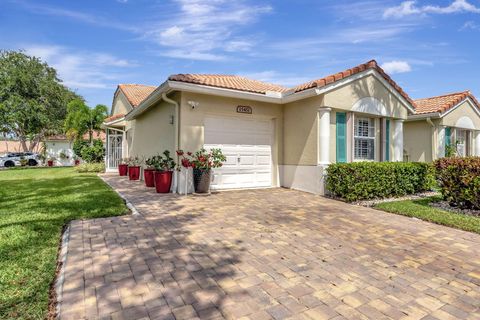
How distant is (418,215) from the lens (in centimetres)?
646

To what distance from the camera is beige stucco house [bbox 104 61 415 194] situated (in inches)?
364

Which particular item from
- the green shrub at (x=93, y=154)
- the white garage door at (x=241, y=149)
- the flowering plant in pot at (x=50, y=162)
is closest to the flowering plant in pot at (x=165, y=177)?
the white garage door at (x=241, y=149)

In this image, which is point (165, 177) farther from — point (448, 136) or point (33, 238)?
point (448, 136)

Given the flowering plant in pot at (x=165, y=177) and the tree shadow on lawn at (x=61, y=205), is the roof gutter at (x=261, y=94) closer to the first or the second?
the flowering plant in pot at (x=165, y=177)

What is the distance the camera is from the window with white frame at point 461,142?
15.2 meters

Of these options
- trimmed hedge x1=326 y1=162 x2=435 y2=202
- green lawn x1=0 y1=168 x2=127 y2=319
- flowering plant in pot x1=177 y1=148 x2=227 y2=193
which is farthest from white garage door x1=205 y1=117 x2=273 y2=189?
green lawn x1=0 y1=168 x2=127 y2=319

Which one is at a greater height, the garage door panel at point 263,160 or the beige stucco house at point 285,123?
the beige stucco house at point 285,123

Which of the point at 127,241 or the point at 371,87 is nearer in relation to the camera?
the point at 127,241

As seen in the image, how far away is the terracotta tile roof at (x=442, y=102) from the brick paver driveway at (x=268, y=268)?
35.1 ft

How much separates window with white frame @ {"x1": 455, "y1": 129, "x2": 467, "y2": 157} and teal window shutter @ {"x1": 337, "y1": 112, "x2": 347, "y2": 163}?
9581 mm

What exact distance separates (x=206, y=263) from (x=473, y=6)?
523 inches

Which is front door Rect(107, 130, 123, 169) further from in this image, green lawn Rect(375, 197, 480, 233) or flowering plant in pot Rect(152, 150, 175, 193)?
green lawn Rect(375, 197, 480, 233)

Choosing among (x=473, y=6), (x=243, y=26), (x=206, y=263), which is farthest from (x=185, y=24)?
(x=473, y=6)

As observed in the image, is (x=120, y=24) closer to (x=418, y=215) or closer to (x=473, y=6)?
(x=418, y=215)
